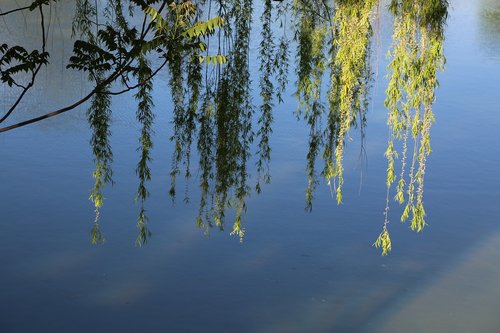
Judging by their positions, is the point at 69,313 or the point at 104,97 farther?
the point at 69,313

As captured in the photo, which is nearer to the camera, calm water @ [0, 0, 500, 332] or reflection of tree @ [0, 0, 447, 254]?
reflection of tree @ [0, 0, 447, 254]

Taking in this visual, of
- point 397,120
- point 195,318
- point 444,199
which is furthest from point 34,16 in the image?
point 397,120

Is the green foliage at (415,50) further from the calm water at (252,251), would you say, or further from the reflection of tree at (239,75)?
the calm water at (252,251)

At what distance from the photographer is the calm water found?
5535mm

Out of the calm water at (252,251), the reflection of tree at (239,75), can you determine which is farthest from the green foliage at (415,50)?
the calm water at (252,251)

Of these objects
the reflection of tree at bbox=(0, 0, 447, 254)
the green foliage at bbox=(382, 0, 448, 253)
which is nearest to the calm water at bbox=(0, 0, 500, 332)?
the reflection of tree at bbox=(0, 0, 447, 254)

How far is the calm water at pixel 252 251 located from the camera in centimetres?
554

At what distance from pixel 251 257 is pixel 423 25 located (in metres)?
3.18

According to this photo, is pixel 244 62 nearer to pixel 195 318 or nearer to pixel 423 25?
pixel 423 25

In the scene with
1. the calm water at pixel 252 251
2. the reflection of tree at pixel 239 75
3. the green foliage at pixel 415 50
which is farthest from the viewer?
the calm water at pixel 252 251

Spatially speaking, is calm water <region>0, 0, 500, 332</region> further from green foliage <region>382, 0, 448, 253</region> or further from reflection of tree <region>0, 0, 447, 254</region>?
green foliage <region>382, 0, 448, 253</region>

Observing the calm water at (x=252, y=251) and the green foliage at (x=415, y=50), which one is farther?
the calm water at (x=252, y=251)

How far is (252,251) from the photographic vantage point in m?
6.31

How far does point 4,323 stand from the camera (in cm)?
535
